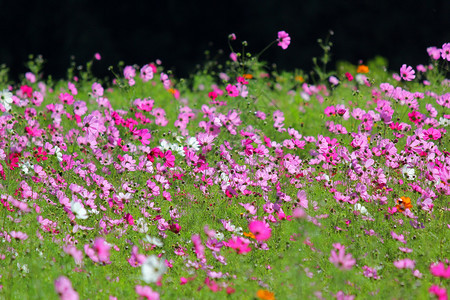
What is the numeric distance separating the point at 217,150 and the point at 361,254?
1.41 metres

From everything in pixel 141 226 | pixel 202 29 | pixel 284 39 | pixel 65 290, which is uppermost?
pixel 202 29

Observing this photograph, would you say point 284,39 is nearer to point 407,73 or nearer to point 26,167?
point 407,73

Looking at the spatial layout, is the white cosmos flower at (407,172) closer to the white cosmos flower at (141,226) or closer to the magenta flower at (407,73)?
the magenta flower at (407,73)

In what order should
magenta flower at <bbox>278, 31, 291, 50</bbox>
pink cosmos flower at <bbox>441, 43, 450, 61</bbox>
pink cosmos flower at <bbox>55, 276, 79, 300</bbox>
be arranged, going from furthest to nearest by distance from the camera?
magenta flower at <bbox>278, 31, 291, 50</bbox>, pink cosmos flower at <bbox>441, 43, 450, 61</bbox>, pink cosmos flower at <bbox>55, 276, 79, 300</bbox>

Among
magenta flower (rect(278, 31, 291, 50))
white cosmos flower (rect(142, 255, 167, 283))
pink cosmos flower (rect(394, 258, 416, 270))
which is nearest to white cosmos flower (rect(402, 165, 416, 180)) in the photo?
pink cosmos flower (rect(394, 258, 416, 270))

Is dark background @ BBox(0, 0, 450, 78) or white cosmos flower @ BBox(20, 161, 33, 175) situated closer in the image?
white cosmos flower @ BBox(20, 161, 33, 175)

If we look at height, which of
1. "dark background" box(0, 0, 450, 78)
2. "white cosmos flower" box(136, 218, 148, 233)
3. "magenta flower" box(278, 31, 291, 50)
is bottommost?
"white cosmos flower" box(136, 218, 148, 233)

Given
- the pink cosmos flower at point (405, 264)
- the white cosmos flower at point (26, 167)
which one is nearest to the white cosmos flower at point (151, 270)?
the pink cosmos flower at point (405, 264)

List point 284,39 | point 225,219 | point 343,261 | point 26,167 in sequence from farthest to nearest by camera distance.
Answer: point 284,39, point 26,167, point 225,219, point 343,261

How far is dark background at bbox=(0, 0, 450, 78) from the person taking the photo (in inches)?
394

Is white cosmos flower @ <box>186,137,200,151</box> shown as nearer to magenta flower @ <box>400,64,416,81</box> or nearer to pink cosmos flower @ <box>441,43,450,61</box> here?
magenta flower @ <box>400,64,416,81</box>

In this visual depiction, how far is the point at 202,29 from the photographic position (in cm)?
1069

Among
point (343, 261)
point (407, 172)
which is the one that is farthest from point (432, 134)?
point (343, 261)

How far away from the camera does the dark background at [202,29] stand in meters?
10.0
